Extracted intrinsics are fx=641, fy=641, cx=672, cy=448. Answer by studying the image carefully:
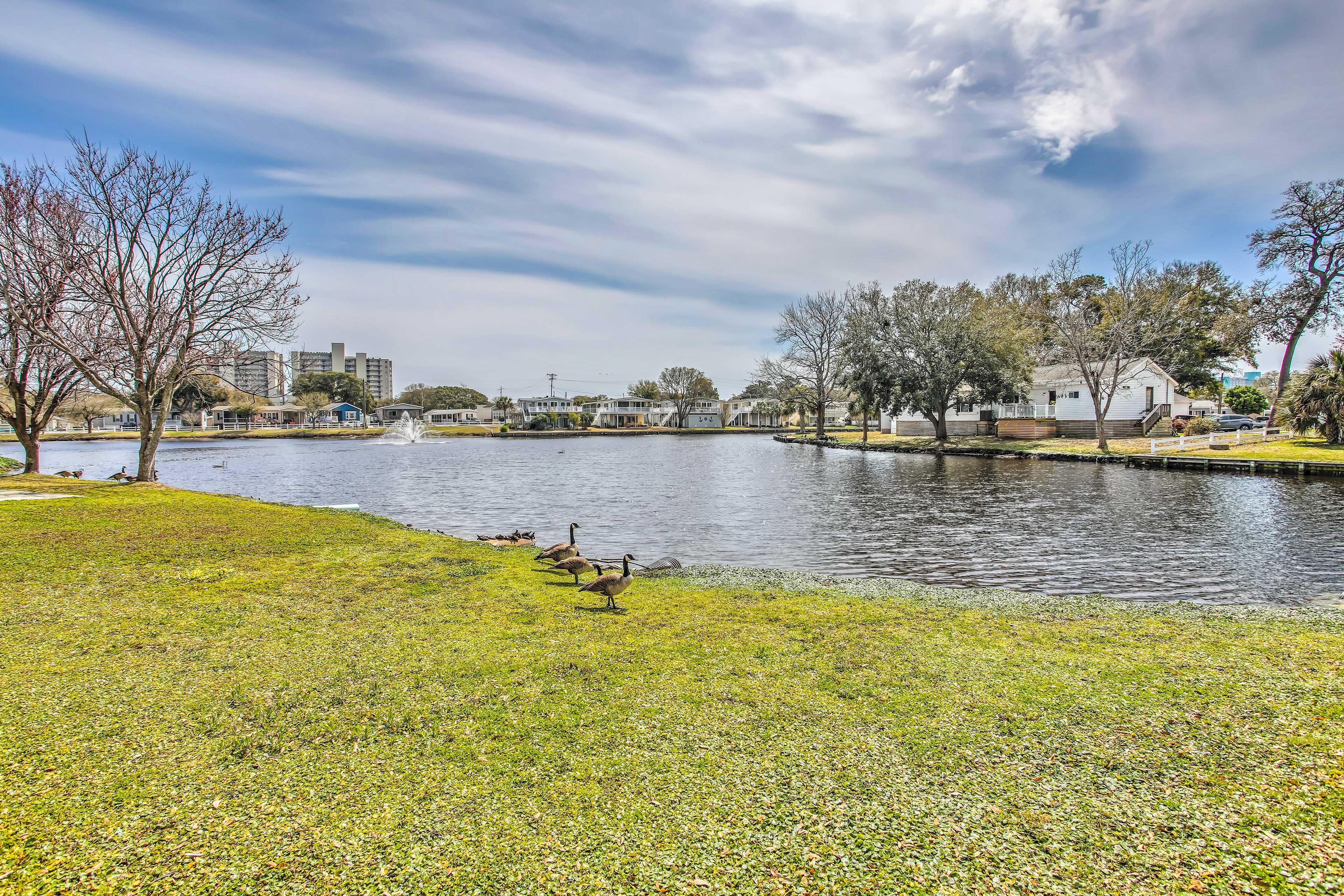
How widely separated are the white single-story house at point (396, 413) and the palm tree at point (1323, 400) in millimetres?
126563

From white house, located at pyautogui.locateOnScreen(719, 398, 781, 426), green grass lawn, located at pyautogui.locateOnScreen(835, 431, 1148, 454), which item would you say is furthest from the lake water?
white house, located at pyautogui.locateOnScreen(719, 398, 781, 426)

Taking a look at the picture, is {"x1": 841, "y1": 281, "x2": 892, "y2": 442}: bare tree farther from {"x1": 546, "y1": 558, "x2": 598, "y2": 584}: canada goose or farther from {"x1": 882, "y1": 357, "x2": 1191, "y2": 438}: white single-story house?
{"x1": 546, "y1": 558, "x2": 598, "y2": 584}: canada goose

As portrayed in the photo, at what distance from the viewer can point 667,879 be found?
3.23 meters

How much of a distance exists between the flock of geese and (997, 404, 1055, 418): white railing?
170 ft

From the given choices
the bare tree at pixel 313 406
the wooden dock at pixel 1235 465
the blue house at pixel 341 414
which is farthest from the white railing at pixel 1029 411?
the bare tree at pixel 313 406


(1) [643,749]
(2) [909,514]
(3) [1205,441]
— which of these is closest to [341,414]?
(2) [909,514]

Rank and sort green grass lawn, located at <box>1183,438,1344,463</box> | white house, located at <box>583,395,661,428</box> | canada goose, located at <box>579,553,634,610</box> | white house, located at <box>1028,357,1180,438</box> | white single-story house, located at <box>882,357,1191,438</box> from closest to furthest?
canada goose, located at <box>579,553,634,610</box>
green grass lawn, located at <box>1183,438,1344,463</box>
white house, located at <box>1028,357,1180,438</box>
white single-story house, located at <box>882,357,1191,438</box>
white house, located at <box>583,395,661,428</box>

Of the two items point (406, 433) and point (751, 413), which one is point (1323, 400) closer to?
point (406, 433)

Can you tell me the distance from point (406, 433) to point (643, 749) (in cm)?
9485

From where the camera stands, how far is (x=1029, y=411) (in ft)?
177

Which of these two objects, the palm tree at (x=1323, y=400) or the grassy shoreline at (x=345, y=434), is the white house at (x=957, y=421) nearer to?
the palm tree at (x=1323, y=400)

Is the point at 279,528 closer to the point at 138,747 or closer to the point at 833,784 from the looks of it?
the point at 138,747

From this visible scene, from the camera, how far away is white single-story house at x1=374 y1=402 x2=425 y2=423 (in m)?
130

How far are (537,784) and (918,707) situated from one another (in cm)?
315
